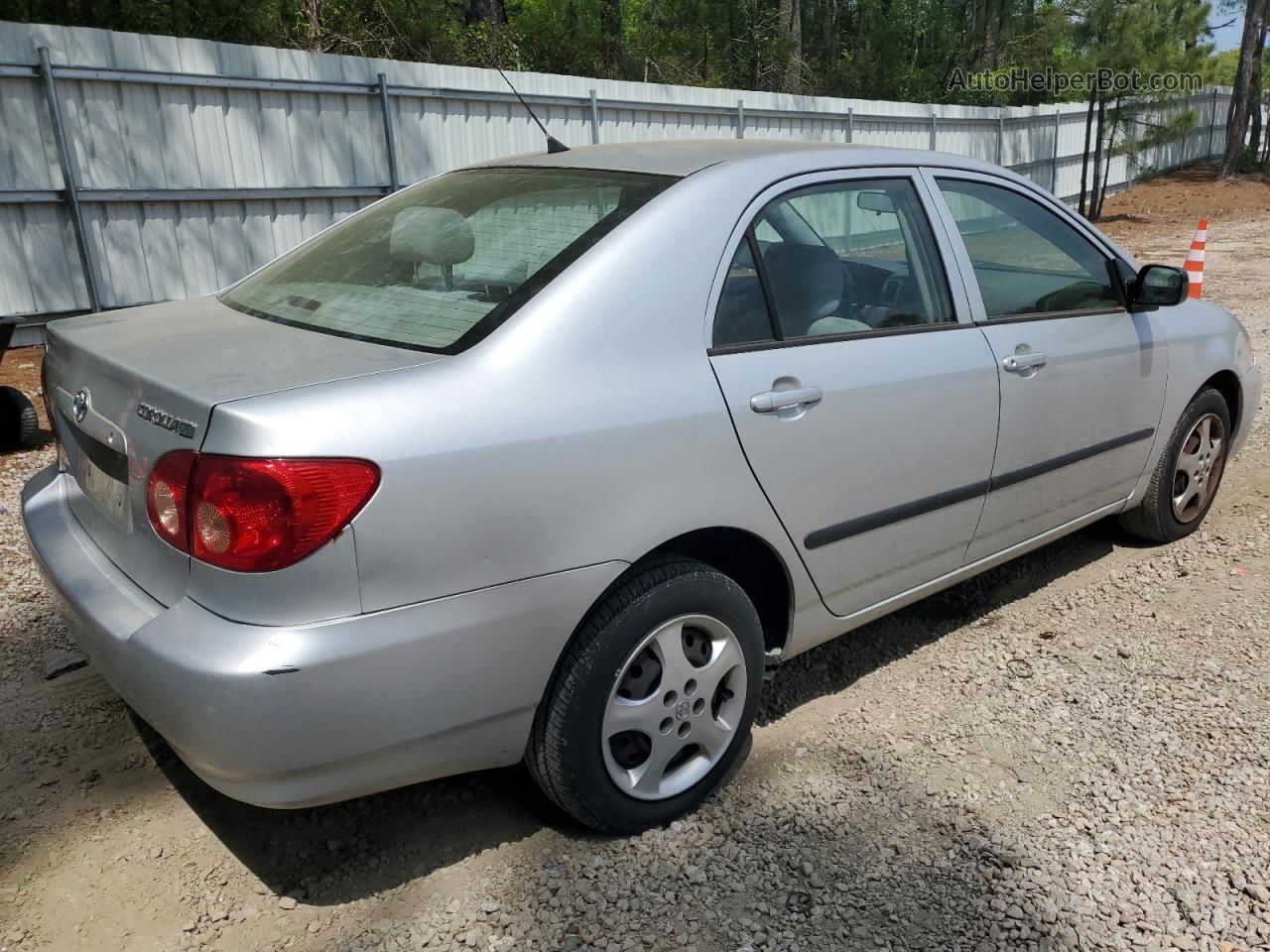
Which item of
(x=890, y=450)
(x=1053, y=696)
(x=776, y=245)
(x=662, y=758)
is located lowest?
(x=1053, y=696)

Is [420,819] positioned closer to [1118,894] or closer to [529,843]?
[529,843]

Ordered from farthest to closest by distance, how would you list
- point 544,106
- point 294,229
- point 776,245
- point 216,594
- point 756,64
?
point 756,64 < point 544,106 < point 294,229 < point 776,245 < point 216,594

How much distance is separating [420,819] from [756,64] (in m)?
25.6

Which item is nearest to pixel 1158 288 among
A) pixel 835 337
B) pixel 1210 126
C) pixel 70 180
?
pixel 835 337

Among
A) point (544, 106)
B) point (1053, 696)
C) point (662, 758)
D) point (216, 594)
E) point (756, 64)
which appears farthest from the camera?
point (756, 64)

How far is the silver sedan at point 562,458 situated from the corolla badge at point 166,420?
11 mm

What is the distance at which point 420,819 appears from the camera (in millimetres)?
2750

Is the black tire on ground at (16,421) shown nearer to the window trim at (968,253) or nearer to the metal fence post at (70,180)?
the metal fence post at (70,180)

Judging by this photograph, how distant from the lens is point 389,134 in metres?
10.2

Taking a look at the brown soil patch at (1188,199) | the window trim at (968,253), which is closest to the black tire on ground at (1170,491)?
the window trim at (968,253)

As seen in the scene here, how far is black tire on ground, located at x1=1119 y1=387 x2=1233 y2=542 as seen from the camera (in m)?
4.26

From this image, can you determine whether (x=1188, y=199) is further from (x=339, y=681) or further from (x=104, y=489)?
(x=339, y=681)

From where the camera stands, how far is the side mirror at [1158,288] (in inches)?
149

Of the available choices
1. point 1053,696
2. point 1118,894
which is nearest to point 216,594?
point 1118,894
